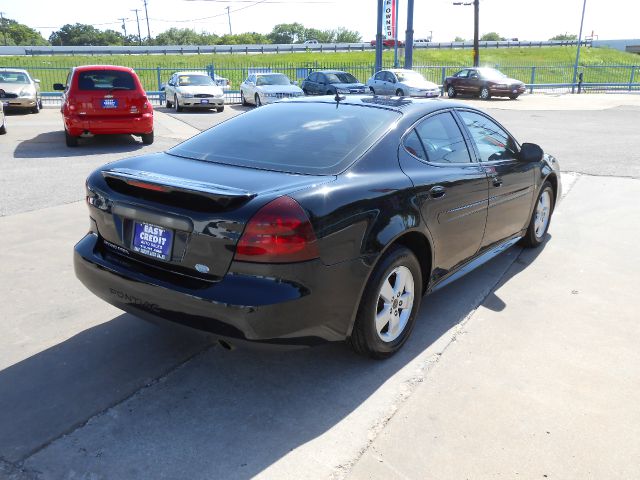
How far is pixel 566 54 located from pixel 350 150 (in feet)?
242

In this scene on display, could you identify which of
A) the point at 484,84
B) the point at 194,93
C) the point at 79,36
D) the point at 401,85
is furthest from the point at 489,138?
the point at 79,36

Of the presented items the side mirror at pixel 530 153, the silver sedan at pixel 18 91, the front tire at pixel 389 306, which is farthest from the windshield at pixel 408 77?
the front tire at pixel 389 306

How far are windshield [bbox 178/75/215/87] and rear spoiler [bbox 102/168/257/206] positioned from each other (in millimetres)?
18823

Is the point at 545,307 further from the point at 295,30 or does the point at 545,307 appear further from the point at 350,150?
the point at 295,30

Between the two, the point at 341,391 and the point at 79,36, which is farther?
the point at 79,36

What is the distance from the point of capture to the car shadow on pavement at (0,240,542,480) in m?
2.57

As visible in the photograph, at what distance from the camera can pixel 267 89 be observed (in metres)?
21.5

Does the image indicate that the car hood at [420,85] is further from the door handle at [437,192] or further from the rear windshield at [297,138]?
the door handle at [437,192]

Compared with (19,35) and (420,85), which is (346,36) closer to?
(19,35)

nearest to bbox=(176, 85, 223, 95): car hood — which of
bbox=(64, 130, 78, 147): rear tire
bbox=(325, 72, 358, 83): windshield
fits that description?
bbox=(325, 72, 358, 83): windshield

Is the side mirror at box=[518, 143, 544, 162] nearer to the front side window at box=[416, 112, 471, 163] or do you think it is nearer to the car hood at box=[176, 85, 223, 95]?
the front side window at box=[416, 112, 471, 163]

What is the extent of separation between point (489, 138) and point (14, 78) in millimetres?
18622

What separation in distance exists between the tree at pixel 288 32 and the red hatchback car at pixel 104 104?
390 feet

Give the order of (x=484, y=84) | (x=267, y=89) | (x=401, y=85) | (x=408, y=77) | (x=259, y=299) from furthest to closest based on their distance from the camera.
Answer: (x=484, y=84), (x=408, y=77), (x=401, y=85), (x=267, y=89), (x=259, y=299)
